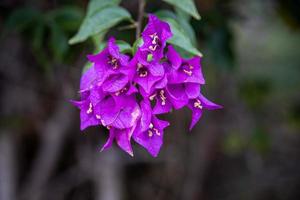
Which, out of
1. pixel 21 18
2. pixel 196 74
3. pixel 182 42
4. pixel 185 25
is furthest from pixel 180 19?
pixel 21 18

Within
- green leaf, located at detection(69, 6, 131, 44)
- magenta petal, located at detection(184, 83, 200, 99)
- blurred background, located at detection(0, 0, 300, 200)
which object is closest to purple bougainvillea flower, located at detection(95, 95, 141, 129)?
magenta petal, located at detection(184, 83, 200, 99)

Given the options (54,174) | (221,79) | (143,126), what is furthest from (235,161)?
(143,126)

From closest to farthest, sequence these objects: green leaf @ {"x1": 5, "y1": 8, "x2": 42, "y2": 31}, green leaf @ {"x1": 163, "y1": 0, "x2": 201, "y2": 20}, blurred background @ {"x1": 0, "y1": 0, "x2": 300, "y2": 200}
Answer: green leaf @ {"x1": 163, "y1": 0, "x2": 201, "y2": 20}
green leaf @ {"x1": 5, "y1": 8, "x2": 42, "y2": 31}
blurred background @ {"x1": 0, "y1": 0, "x2": 300, "y2": 200}

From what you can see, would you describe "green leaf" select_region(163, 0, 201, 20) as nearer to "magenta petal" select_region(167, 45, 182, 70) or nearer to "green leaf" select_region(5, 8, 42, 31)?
"magenta petal" select_region(167, 45, 182, 70)

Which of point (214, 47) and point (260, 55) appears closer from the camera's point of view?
point (214, 47)

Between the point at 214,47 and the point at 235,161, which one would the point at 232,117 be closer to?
the point at 235,161

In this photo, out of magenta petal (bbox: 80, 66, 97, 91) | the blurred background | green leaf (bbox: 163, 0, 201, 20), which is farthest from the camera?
the blurred background
